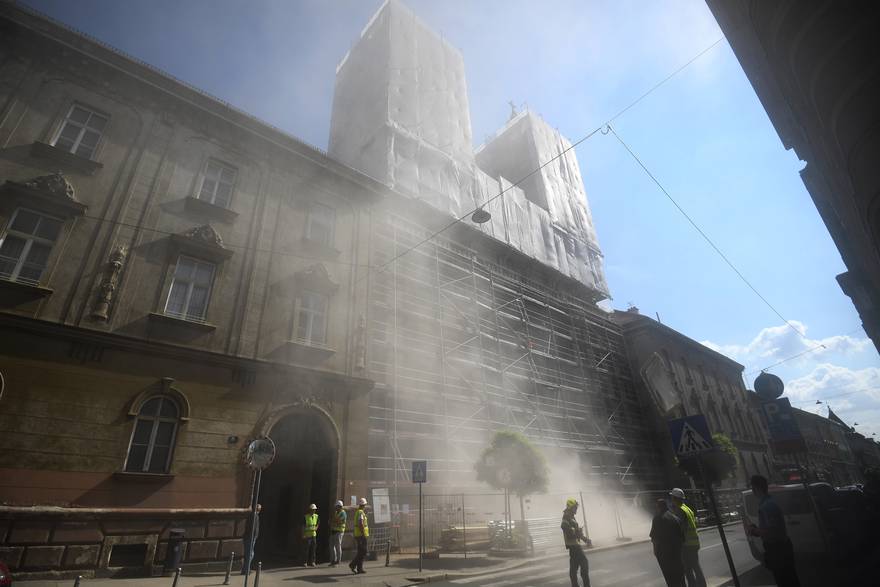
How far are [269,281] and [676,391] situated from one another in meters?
33.8

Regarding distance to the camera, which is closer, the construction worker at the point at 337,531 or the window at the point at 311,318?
the construction worker at the point at 337,531

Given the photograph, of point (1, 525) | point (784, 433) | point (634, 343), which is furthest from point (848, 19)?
point (634, 343)

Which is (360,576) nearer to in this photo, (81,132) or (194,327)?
(194,327)

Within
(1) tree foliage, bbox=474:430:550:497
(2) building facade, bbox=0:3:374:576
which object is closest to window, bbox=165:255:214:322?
(2) building facade, bbox=0:3:374:576

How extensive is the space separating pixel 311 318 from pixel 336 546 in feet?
22.6

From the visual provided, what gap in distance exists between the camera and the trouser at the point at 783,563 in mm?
5582

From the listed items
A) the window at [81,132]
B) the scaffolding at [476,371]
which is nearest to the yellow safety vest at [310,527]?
the scaffolding at [476,371]

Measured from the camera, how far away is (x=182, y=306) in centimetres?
1165

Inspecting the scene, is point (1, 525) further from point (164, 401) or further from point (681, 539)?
point (681, 539)

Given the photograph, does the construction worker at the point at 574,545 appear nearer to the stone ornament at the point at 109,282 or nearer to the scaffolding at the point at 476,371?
the scaffolding at the point at 476,371

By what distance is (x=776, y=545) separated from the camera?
569 centimetres

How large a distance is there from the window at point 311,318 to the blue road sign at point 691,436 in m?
10.5

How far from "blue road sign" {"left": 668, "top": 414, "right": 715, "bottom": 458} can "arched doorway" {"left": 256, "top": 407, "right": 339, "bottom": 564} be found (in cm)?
955

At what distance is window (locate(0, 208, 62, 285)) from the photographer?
31.8ft
